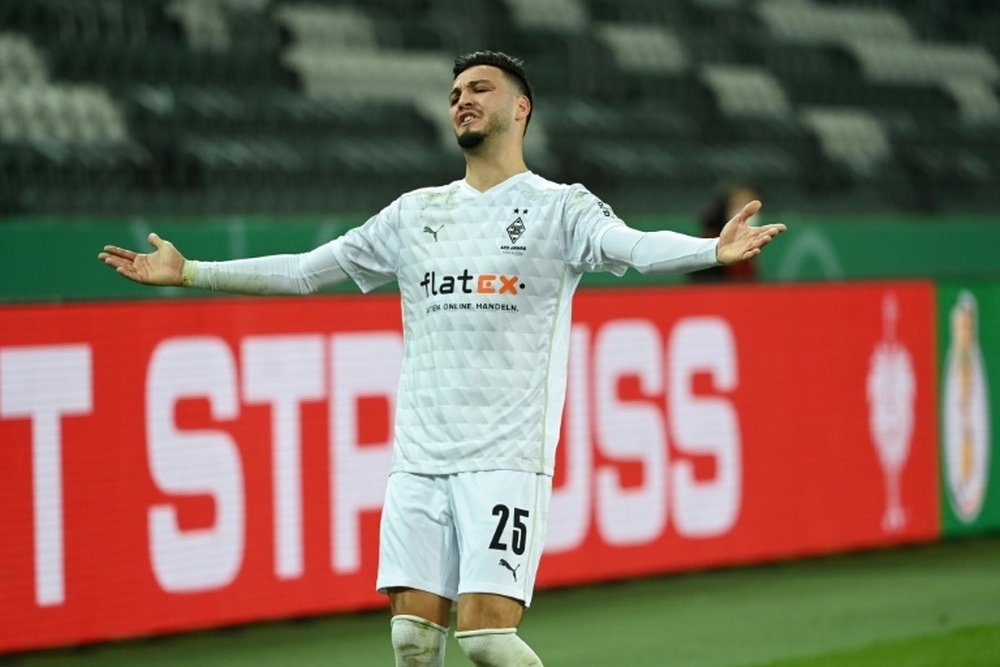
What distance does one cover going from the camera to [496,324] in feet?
16.1

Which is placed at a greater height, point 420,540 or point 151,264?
point 151,264

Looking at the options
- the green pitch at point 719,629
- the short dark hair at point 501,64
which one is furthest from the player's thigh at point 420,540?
the green pitch at point 719,629

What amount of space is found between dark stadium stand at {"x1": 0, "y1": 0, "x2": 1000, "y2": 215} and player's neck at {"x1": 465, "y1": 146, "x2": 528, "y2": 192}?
6545 mm

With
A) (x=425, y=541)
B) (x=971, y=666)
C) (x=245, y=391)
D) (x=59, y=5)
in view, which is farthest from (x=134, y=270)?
(x=59, y=5)

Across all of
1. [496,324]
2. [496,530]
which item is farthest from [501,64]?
[496,530]

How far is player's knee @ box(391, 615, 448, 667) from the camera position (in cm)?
486

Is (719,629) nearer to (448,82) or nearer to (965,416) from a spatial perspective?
(965,416)

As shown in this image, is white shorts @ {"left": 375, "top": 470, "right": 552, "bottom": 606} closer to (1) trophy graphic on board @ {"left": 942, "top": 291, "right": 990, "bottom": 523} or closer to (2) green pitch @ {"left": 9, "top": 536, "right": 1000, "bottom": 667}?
(2) green pitch @ {"left": 9, "top": 536, "right": 1000, "bottom": 667}

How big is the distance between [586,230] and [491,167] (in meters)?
0.34

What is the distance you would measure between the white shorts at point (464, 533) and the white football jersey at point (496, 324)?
5 centimetres

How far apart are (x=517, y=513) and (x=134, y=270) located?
1.22 m

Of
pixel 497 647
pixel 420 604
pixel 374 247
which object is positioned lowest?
pixel 497 647

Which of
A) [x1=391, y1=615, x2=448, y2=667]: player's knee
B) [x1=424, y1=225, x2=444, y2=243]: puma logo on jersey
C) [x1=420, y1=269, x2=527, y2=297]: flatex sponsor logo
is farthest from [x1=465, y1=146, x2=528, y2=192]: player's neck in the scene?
[x1=391, y1=615, x2=448, y2=667]: player's knee

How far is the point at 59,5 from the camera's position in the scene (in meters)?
12.5
